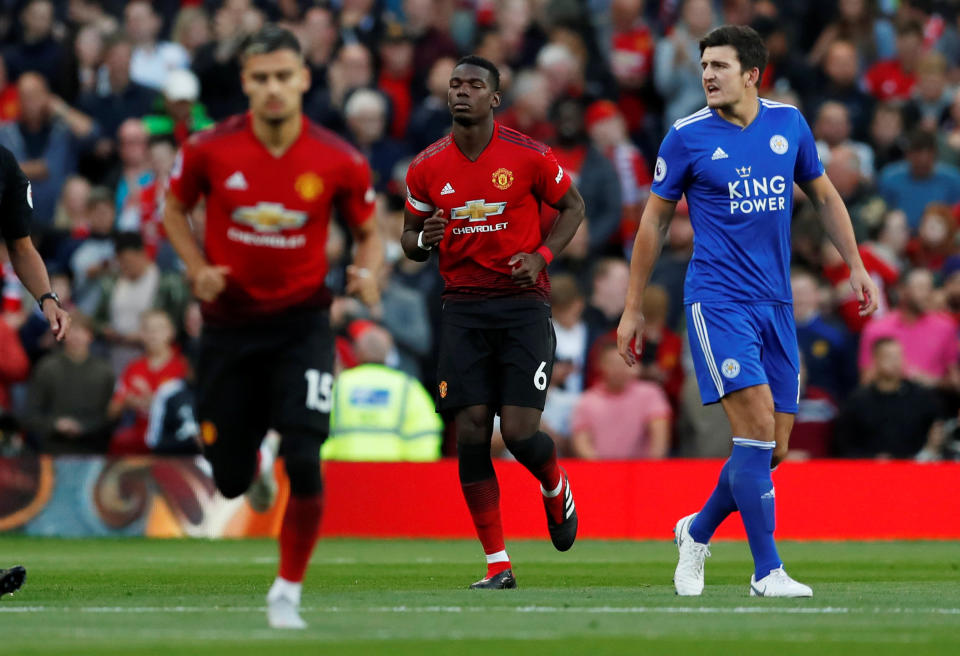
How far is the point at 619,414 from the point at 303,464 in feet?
29.2

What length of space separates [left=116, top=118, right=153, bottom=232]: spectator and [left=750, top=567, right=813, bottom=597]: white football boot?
1118cm

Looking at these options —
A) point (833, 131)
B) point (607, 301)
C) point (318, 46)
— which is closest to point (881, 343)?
point (607, 301)

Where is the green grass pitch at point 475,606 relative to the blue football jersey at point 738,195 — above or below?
below

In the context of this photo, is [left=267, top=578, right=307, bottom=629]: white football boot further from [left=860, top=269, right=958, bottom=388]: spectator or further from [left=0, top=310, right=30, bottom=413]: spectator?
[left=0, top=310, right=30, bottom=413]: spectator

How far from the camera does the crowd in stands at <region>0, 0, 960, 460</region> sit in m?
16.6

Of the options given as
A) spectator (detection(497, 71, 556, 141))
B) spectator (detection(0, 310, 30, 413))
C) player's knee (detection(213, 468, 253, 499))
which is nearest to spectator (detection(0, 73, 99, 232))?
spectator (detection(0, 310, 30, 413))

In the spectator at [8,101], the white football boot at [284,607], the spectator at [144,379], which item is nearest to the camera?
the white football boot at [284,607]

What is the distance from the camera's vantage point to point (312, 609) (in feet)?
28.2

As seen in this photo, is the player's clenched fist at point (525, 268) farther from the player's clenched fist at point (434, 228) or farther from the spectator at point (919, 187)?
the spectator at point (919, 187)

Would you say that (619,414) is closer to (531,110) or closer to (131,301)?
(531,110)

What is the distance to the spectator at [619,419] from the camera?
16.5m

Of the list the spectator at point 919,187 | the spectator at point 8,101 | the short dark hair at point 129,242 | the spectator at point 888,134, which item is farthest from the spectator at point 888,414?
the spectator at point 8,101

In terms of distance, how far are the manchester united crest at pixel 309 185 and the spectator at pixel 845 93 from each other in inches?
491

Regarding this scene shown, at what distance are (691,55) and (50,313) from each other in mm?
11625
